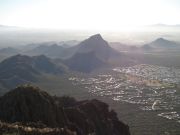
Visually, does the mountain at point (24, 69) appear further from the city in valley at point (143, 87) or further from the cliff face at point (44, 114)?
the cliff face at point (44, 114)

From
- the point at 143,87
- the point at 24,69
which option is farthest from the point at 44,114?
the point at 24,69

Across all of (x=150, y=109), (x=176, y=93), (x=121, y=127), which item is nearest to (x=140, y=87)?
(x=176, y=93)

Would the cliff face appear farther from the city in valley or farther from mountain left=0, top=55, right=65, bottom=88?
mountain left=0, top=55, right=65, bottom=88

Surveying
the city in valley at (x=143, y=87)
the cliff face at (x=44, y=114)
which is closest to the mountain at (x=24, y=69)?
the city in valley at (x=143, y=87)

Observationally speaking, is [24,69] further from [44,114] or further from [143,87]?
[44,114]

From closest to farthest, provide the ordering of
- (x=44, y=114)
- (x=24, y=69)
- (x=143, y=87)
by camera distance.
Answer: (x=44, y=114) → (x=143, y=87) → (x=24, y=69)

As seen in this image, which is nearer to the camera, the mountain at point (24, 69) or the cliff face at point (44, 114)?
the cliff face at point (44, 114)

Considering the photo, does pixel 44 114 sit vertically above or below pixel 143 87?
above

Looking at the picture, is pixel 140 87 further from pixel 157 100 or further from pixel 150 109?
pixel 150 109
